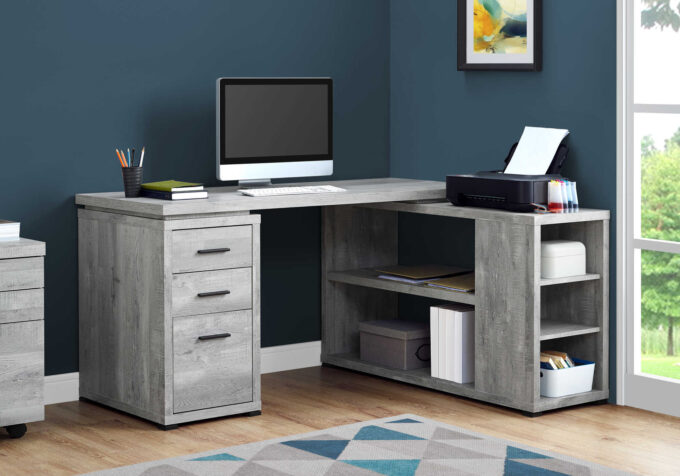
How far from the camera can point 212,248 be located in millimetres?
4008

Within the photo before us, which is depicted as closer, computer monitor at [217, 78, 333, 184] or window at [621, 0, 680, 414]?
window at [621, 0, 680, 414]

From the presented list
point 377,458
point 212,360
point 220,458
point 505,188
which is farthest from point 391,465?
point 505,188

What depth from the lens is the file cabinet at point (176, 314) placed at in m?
3.93

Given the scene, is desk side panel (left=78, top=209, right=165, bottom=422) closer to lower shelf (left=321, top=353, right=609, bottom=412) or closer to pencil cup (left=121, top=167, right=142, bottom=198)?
pencil cup (left=121, top=167, right=142, bottom=198)

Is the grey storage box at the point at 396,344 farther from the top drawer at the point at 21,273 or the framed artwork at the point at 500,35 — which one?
the top drawer at the point at 21,273

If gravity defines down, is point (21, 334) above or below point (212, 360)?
above

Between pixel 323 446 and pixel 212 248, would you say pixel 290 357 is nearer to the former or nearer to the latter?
pixel 212 248

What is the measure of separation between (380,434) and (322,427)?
250 millimetres

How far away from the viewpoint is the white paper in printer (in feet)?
14.4

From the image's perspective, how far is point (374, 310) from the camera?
16.9 feet

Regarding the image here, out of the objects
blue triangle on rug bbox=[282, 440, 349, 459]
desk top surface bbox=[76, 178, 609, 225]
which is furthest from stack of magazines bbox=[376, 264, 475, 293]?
blue triangle on rug bbox=[282, 440, 349, 459]

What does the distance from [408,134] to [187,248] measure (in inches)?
62.4

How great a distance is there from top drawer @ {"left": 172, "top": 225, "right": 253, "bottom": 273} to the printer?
34.2 inches

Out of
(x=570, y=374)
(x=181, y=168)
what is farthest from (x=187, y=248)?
(x=570, y=374)
